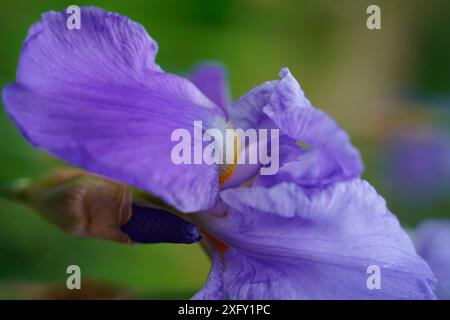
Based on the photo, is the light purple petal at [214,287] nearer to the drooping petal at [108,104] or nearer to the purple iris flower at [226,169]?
the purple iris flower at [226,169]

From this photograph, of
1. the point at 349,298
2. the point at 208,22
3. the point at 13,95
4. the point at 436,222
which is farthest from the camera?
the point at 208,22

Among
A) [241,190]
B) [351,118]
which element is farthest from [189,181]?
[351,118]

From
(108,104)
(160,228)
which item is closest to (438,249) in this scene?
(160,228)

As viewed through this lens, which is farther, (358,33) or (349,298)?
(358,33)

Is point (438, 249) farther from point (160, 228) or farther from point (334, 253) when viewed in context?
point (160, 228)

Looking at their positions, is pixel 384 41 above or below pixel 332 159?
above

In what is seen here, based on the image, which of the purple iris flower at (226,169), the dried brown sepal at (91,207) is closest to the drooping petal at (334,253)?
the purple iris flower at (226,169)

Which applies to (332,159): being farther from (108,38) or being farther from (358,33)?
(358,33)
